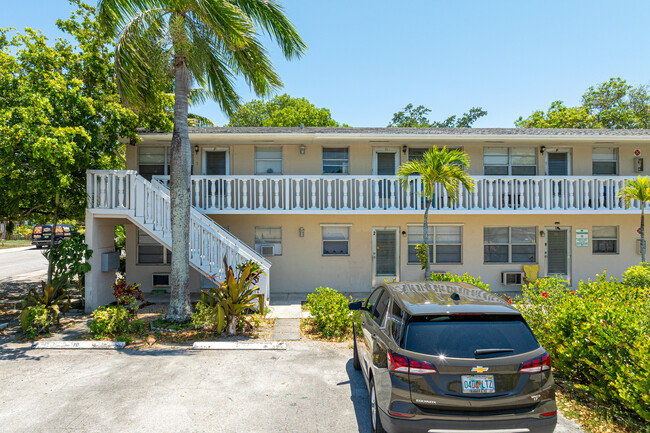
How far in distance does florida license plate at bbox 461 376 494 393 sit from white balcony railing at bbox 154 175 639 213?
8.19m

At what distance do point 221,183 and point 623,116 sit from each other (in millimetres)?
31228

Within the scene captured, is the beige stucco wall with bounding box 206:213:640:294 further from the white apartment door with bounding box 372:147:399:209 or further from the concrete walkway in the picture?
the concrete walkway

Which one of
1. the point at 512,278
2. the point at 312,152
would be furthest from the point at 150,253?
the point at 512,278

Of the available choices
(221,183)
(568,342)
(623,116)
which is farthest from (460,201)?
(623,116)

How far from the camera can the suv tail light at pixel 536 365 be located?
327cm

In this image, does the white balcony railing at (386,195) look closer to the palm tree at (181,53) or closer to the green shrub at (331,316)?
the palm tree at (181,53)

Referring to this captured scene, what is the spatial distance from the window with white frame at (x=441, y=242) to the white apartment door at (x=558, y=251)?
3.22m

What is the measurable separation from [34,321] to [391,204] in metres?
9.51

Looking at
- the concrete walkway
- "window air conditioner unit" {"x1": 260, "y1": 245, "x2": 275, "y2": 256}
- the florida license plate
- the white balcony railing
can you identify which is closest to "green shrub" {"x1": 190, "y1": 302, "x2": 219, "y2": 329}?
the concrete walkway

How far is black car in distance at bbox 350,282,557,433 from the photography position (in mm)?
3176

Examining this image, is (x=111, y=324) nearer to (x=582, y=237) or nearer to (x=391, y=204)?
(x=391, y=204)

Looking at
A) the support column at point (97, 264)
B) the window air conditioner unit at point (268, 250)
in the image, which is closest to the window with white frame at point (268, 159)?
the window air conditioner unit at point (268, 250)

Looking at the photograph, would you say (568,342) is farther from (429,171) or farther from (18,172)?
(18,172)

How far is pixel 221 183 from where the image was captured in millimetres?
11586
